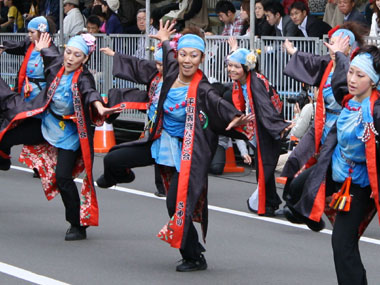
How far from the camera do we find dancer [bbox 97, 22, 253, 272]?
274 inches

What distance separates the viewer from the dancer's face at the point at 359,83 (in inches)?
227

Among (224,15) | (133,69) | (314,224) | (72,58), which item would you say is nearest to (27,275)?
(72,58)

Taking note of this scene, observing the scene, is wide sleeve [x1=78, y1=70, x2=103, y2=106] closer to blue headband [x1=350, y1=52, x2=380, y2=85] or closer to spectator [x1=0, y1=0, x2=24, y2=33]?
blue headband [x1=350, y1=52, x2=380, y2=85]

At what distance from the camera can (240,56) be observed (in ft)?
29.8

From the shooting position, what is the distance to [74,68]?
8078 mm

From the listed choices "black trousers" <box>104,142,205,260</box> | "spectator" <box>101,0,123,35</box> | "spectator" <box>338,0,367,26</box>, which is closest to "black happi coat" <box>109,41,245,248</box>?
"black trousers" <box>104,142,205,260</box>

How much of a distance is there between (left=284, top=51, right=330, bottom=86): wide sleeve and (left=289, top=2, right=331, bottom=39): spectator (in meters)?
4.37

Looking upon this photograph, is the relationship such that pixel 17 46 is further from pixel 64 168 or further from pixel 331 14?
pixel 331 14

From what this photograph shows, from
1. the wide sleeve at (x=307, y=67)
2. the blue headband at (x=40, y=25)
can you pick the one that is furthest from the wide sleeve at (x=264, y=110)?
the blue headband at (x=40, y=25)

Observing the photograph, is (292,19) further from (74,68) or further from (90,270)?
(90,270)

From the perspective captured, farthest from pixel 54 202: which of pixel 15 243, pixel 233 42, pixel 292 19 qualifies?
pixel 292 19

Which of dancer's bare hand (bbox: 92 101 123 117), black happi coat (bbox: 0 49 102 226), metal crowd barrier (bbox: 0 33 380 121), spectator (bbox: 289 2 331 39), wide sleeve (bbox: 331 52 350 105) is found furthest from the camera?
spectator (bbox: 289 2 331 39)

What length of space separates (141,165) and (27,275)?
48.2 inches

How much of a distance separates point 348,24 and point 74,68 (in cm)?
231
